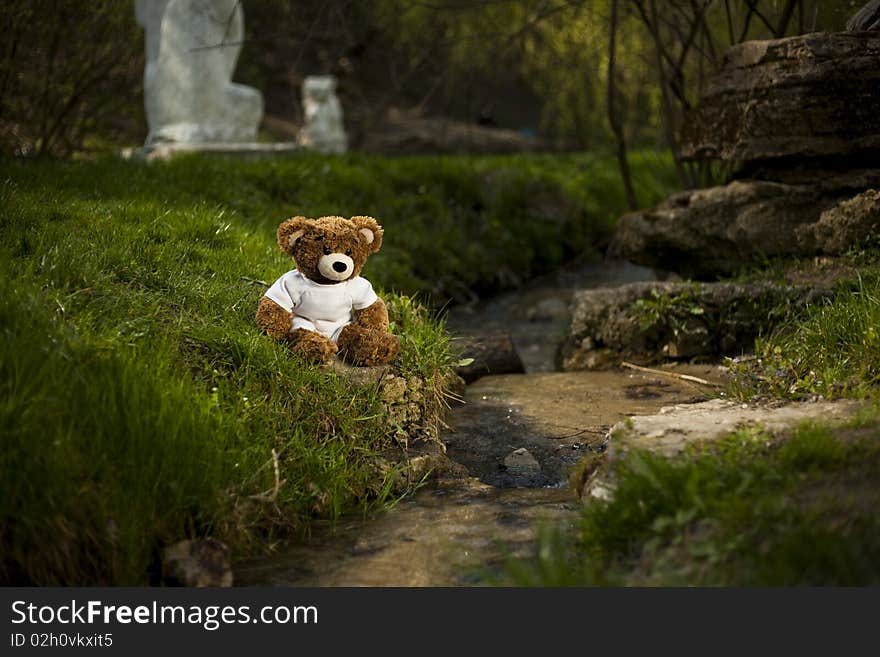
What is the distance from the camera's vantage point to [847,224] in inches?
239

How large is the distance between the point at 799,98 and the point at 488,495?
3873 millimetres

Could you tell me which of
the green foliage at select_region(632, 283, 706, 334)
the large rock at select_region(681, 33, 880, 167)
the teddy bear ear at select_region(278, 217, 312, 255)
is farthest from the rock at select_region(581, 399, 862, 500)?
the large rock at select_region(681, 33, 880, 167)

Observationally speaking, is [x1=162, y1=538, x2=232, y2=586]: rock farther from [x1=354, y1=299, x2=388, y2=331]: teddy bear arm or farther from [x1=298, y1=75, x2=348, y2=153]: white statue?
[x1=298, y1=75, x2=348, y2=153]: white statue

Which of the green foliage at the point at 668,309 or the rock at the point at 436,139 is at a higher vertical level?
the rock at the point at 436,139

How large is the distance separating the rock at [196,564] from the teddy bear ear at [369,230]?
193cm

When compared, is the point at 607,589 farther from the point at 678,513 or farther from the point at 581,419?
the point at 581,419

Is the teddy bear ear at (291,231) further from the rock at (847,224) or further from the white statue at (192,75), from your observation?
the white statue at (192,75)

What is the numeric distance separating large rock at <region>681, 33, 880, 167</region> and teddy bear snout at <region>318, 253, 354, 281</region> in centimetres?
356

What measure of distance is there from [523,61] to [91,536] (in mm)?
15439

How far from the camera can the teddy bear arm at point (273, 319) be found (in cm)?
430

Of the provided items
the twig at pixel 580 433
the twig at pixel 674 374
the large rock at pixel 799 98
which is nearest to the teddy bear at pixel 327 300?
the twig at pixel 580 433

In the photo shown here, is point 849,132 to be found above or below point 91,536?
above

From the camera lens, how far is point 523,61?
55.6ft

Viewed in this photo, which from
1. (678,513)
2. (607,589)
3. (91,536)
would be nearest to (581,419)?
(678,513)
